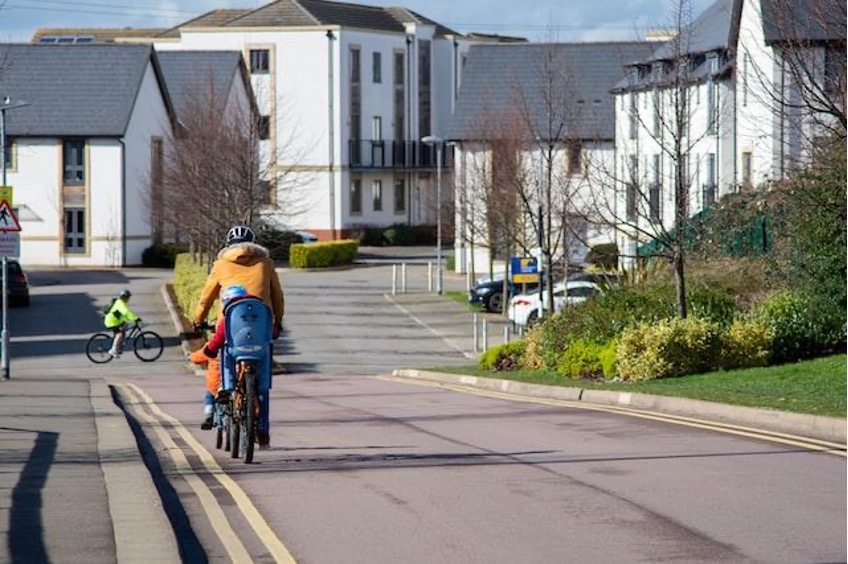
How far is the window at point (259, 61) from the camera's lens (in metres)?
90.7

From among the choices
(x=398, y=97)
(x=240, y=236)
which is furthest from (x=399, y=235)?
(x=240, y=236)

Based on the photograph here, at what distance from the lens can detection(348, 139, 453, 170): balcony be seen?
93.3m

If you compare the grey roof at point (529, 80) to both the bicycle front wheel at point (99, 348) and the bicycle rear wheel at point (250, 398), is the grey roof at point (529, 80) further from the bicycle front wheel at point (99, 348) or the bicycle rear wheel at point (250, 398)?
the bicycle rear wheel at point (250, 398)

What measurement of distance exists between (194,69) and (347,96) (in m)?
10.7

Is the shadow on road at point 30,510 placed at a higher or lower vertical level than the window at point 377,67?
lower

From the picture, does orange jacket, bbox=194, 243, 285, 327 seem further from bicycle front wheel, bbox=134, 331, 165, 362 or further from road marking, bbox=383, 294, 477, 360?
road marking, bbox=383, 294, 477, 360

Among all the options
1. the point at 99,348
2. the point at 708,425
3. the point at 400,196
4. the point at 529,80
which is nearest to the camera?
the point at 708,425

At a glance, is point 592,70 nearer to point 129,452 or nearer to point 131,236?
point 131,236

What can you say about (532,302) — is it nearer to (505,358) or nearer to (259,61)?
(505,358)

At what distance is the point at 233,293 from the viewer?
522 inches

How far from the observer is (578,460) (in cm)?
1348

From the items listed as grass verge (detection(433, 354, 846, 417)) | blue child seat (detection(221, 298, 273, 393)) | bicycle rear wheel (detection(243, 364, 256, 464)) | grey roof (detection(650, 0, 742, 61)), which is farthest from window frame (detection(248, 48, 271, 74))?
bicycle rear wheel (detection(243, 364, 256, 464))

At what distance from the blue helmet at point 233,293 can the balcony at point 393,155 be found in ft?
258

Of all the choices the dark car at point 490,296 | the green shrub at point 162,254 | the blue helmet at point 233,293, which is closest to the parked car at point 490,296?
the dark car at point 490,296
